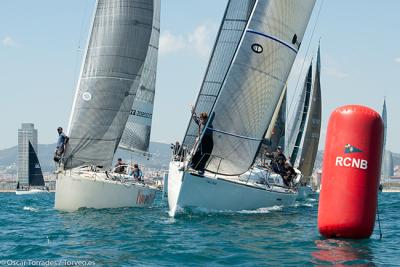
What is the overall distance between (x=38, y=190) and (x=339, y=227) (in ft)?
179

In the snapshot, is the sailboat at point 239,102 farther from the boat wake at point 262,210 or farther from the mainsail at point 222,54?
the boat wake at point 262,210

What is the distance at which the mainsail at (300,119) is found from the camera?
132 feet

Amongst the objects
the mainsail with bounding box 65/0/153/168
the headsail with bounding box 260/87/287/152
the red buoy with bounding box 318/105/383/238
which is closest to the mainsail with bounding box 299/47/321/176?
the headsail with bounding box 260/87/287/152

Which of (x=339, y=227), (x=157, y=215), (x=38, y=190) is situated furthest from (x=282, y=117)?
(x=38, y=190)

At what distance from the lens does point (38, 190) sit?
65438 mm

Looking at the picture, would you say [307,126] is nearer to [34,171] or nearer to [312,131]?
[312,131]

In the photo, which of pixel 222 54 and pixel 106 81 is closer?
pixel 222 54

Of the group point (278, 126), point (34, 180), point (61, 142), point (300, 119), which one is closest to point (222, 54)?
point (61, 142)

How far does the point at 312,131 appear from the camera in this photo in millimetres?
41531

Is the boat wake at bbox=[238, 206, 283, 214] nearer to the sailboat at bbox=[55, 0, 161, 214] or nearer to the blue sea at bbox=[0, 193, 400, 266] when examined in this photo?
the blue sea at bbox=[0, 193, 400, 266]

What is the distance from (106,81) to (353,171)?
13637mm

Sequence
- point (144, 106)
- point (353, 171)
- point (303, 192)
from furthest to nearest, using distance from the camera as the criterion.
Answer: point (303, 192)
point (144, 106)
point (353, 171)

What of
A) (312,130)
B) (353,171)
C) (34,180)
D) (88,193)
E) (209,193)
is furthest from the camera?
(34,180)

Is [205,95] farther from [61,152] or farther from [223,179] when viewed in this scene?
[61,152]
